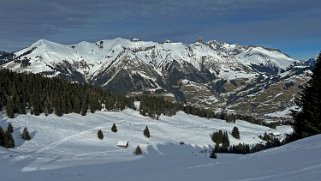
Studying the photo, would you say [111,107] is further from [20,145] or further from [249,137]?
[20,145]

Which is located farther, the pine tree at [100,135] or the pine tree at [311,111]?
the pine tree at [100,135]

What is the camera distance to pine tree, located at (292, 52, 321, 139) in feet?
168

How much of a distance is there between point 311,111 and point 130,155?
4928 cm

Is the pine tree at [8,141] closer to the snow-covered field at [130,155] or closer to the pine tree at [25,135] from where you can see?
the snow-covered field at [130,155]

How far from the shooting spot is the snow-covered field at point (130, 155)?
27.1m

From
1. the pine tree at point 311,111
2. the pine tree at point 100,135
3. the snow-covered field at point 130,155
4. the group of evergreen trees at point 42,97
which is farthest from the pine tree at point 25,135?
the pine tree at point 311,111

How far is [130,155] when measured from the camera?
93812 mm

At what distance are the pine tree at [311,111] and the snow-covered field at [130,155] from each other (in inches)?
372

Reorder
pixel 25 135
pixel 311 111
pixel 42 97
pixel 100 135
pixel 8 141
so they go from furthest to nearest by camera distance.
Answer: pixel 42 97 < pixel 100 135 < pixel 25 135 < pixel 8 141 < pixel 311 111

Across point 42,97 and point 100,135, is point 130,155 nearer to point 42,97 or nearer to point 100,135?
point 100,135

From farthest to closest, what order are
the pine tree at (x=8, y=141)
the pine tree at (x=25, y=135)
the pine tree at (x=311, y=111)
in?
the pine tree at (x=25, y=135)
the pine tree at (x=8, y=141)
the pine tree at (x=311, y=111)

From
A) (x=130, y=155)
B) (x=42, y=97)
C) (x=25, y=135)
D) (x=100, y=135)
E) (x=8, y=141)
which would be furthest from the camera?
(x=42, y=97)

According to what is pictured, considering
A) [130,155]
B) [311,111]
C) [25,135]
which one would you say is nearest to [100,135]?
[25,135]

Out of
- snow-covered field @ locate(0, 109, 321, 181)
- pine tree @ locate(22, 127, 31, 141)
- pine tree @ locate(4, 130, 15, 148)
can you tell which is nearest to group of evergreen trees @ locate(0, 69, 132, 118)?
snow-covered field @ locate(0, 109, 321, 181)
